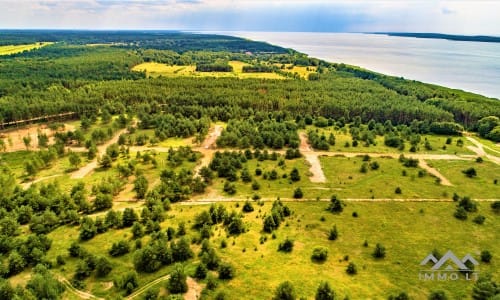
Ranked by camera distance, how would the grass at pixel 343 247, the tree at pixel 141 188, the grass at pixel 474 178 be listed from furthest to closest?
1. the grass at pixel 474 178
2. the tree at pixel 141 188
3. the grass at pixel 343 247

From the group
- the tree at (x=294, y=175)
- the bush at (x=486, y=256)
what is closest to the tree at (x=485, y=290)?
the bush at (x=486, y=256)

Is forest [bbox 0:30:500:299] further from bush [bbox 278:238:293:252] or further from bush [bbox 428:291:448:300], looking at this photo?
bush [bbox 428:291:448:300]

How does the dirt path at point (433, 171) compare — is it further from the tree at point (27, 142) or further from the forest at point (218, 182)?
the tree at point (27, 142)

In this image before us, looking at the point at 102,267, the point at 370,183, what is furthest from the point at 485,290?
the point at 102,267

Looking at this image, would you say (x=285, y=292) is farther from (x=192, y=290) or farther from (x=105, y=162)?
(x=105, y=162)

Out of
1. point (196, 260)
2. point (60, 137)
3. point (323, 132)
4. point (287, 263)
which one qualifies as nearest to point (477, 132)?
point (323, 132)

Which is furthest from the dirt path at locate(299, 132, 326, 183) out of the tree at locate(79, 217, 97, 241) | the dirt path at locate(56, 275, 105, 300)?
the dirt path at locate(56, 275, 105, 300)
